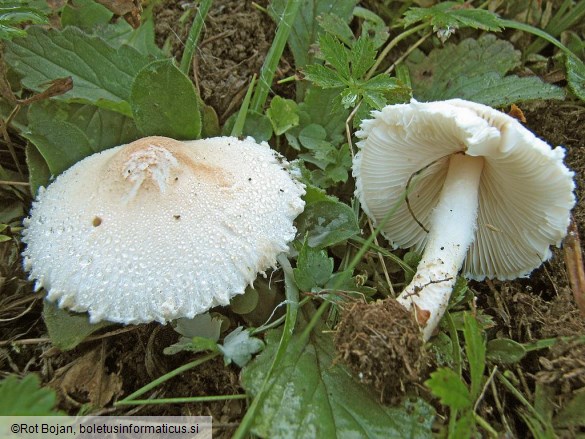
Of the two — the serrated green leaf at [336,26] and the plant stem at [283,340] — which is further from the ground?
the serrated green leaf at [336,26]

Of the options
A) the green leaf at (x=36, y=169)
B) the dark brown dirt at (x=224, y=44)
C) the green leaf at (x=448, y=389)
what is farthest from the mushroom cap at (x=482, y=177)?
the green leaf at (x=36, y=169)

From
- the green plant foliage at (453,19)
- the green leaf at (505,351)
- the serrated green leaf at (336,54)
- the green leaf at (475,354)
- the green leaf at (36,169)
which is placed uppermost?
the green plant foliage at (453,19)

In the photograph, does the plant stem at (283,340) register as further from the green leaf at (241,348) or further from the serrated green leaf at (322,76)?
the serrated green leaf at (322,76)

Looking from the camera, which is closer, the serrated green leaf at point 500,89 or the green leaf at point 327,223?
the green leaf at point 327,223

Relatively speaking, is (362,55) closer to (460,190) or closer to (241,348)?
(460,190)

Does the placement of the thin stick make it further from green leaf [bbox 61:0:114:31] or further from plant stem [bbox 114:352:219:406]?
green leaf [bbox 61:0:114:31]

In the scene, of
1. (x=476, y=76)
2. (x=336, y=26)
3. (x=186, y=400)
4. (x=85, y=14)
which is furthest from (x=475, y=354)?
(x=85, y=14)

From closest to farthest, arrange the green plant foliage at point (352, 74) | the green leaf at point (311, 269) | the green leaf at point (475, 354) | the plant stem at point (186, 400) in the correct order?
the green leaf at point (475, 354)
the plant stem at point (186, 400)
the green leaf at point (311, 269)
the green plant foliage at point (352, 74)

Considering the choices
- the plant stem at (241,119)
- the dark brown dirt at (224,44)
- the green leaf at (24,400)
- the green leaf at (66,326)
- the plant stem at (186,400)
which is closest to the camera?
the green leaf at (24,400)
